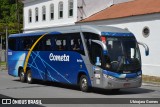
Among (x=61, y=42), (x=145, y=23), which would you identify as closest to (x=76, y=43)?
(x=61, y=42)

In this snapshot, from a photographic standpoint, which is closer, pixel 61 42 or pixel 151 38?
pixel 61 42

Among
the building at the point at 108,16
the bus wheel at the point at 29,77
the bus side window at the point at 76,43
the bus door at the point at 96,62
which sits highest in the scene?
the building at the point at 108,16

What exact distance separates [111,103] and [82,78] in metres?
4.63

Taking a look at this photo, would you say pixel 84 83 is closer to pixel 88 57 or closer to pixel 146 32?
pixel 88 57

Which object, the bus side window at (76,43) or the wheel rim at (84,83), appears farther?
the bus side window at (76,43)

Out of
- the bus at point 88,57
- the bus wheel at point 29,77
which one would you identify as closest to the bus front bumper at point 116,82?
the bus at point 88,57

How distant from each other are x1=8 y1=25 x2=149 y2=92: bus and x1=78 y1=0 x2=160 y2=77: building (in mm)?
13034

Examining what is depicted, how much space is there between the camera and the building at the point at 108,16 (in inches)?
1332

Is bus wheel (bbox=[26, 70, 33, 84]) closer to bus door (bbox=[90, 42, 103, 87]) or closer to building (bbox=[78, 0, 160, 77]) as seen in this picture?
bus door (bbox=[90, 42, 103, 87])

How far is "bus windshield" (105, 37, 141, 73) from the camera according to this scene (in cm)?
1766

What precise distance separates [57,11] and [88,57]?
32.2 meters

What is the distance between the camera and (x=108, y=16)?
40.2m

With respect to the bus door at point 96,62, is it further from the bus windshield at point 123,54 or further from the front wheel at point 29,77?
the front wheel at point 29,77

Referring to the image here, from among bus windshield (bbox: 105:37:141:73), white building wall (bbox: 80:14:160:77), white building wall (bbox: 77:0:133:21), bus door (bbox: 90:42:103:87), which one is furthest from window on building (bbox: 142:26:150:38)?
bus door (bbox: 90:42:103:87)
